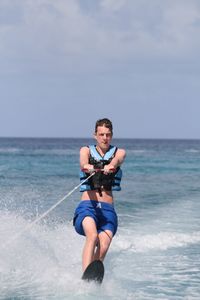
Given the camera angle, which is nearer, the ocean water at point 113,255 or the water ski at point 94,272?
the water ski at point 94,272

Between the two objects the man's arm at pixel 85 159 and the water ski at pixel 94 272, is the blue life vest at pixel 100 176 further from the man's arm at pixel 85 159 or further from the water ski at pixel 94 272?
the water ski at pixel 94 272

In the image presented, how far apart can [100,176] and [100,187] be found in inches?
5.7

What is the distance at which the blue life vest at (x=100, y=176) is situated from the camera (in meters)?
6.28

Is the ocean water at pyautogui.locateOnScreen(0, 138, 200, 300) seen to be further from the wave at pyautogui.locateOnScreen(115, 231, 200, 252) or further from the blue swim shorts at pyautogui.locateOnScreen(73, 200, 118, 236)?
the blue swim shorts at pyautogui.locateOnScreen(73, 200, 118, 236)

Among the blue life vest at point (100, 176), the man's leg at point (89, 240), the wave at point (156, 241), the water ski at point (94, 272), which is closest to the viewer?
the water ski at point (94, 272)

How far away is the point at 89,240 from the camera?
6105 millimetres

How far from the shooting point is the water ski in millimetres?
5930

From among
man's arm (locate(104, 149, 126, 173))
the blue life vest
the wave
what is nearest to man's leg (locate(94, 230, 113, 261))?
the blue life vest

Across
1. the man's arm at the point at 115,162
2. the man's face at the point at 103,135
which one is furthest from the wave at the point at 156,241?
the man's face at the point at 103,135

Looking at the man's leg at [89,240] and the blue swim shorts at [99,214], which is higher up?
the blue swim shorts at [99,214]

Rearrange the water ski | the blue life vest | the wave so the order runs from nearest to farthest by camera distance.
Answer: the water ski < the blue life vest < the wave

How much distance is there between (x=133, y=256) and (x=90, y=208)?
2.60 meters

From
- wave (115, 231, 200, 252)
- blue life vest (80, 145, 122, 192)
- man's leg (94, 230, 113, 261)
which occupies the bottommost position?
wave (115, 231, 200, 252)

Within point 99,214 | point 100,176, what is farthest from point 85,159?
point 99,214
